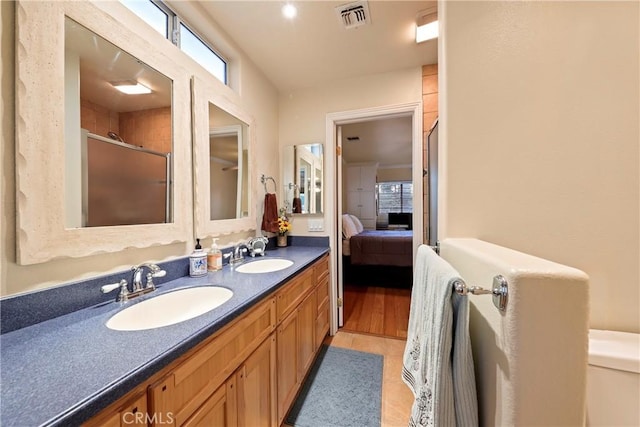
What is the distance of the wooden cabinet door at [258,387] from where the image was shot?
3.03 feet

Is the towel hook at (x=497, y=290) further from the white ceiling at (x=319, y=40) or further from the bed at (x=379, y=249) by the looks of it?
the bed at (x=379, y=249)

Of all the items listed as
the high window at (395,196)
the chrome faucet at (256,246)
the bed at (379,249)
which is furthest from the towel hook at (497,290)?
the high window at (395,196)

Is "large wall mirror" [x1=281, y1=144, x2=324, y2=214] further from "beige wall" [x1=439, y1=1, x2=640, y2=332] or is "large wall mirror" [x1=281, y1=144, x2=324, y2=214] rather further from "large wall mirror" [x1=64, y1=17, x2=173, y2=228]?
"beige wall" [x1=439, y1=1, x2=640, y2=332]

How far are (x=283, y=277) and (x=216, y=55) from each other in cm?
169

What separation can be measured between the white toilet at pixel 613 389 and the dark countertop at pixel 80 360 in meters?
1.01

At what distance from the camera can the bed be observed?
362cm

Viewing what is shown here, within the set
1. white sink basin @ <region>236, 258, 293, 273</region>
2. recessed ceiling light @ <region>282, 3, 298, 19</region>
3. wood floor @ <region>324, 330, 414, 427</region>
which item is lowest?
wood floor @ <region>324, 330, 414, 427</region>

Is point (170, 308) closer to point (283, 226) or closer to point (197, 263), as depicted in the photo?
point (197, 263)

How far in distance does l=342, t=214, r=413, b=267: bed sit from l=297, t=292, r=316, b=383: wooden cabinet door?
82.5 inches

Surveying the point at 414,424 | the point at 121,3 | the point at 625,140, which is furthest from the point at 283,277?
the point at 121,3

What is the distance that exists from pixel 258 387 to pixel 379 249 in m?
2.97

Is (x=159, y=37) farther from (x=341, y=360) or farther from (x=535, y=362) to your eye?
(x=341, y=360)

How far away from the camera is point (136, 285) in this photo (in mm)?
1010

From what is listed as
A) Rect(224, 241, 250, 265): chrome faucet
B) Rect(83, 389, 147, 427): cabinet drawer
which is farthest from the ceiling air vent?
Rect(83, 389, 147, 427): cabinet drawer
